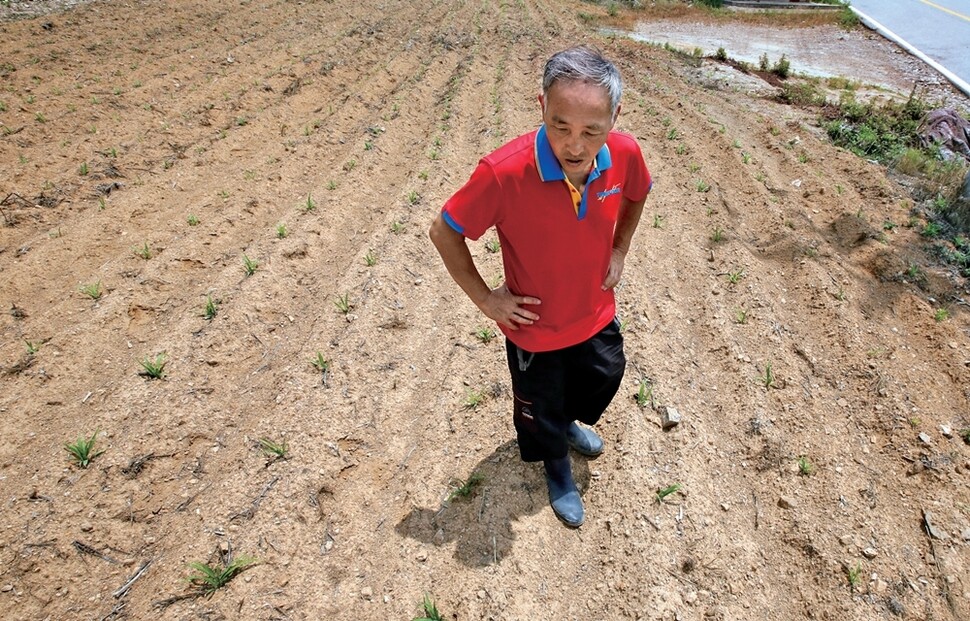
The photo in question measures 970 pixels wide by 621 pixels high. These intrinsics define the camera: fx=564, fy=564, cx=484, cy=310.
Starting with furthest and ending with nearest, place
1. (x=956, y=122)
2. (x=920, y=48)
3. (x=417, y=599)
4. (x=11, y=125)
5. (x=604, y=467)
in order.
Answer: (x=920, y=48) < (x=956, y=122) < (x=11, y=125) < (x=604, y=467) < (x=417, y=599)

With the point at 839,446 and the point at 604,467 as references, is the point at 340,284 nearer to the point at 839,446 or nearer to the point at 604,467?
the point at 604,467

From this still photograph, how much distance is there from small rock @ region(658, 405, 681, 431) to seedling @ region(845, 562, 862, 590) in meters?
1.04

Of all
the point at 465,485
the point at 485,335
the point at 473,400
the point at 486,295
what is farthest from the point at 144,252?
the point at 486,295

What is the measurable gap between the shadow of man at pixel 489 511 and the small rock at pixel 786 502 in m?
0.99

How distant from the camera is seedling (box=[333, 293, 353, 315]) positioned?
4.08m

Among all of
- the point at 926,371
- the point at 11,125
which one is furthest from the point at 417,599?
the point at 11,125

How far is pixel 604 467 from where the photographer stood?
3.06 m

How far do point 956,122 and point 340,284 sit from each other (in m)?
8.83

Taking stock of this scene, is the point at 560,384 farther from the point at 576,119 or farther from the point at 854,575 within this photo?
the point at 854,575

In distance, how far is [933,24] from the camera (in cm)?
1723

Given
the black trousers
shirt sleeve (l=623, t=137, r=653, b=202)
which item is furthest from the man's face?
the black trousers

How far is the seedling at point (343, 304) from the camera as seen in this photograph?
4.08 m

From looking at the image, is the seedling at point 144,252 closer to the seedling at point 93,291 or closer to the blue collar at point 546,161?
the seedling at point 93,291

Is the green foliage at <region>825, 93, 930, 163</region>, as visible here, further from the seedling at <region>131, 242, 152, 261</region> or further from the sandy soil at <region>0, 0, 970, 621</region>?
the seedling at <region>131, 242, 152, 261</region>
